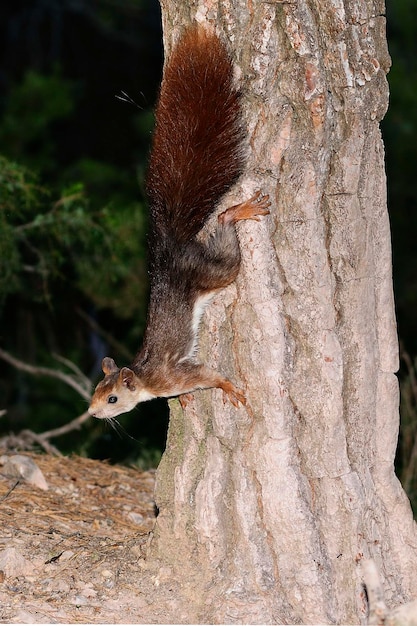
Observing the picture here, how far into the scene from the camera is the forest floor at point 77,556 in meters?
2.49

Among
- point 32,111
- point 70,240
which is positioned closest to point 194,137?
point 70,240

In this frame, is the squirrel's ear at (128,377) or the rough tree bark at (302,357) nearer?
the rough tree bark at (302,357)

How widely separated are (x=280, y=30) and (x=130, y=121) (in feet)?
23.3

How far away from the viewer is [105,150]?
9008mm

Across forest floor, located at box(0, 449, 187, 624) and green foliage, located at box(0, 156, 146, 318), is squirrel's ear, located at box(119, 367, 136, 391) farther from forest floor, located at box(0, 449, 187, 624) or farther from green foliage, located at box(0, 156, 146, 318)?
green foliage, located at box(0, 156, 146, 318)

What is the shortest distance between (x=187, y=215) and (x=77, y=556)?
3.47 ft

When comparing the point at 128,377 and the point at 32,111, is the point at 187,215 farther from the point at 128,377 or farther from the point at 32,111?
the point at 32,111

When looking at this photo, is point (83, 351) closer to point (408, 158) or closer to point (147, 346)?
point (408, 158)

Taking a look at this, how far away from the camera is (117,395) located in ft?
9.41

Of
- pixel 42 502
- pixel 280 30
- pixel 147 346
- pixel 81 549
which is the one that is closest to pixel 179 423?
pixel 147 346

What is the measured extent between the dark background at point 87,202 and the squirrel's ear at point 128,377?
79 centimetres

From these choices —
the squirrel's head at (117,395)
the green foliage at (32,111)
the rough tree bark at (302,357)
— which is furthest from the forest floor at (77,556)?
the green foliage at (32,111)

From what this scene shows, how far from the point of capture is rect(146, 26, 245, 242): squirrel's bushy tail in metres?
2.35

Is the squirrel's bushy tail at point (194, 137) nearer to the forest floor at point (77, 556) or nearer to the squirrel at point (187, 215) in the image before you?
the squirrel at point (187, 215)
